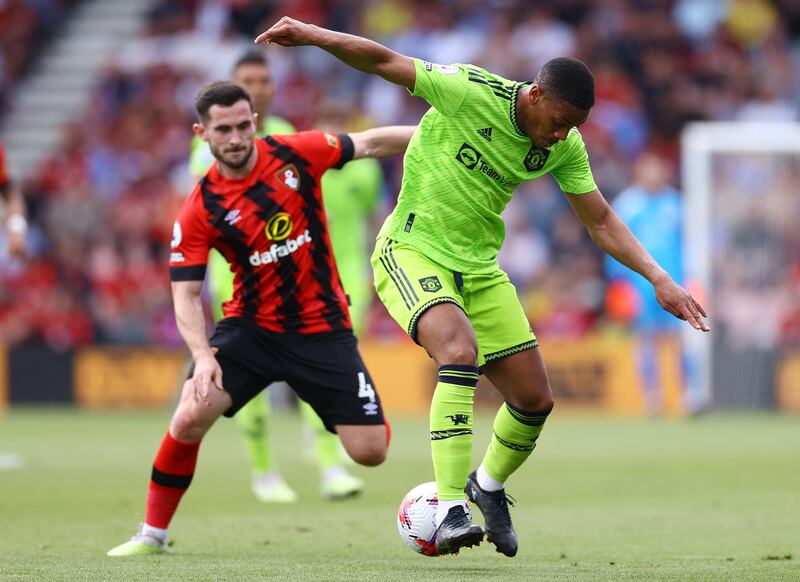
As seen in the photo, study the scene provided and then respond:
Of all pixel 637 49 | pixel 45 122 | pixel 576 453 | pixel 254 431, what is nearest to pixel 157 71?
pixel 45 122

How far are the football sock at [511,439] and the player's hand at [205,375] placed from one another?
1.33 metres

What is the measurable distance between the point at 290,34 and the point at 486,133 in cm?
105

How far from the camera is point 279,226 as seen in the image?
23.3 ft

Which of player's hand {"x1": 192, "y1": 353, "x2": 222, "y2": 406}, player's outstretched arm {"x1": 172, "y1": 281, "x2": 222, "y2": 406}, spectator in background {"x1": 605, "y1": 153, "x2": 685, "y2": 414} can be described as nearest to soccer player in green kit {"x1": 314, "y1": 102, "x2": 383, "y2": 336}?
player's outstretched arm {"x1": 172, "y1": 281, "x2": 222, "y2": 406}

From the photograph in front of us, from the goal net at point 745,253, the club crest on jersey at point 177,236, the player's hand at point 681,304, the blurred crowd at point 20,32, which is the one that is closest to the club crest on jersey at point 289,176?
the club crest on jersey at point 177,236

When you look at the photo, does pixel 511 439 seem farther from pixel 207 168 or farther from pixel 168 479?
pixel 207 168

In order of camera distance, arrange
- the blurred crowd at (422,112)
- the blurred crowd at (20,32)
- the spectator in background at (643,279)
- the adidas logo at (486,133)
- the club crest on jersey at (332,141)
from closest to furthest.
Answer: the adidas logo at (486,133), the club crest on jersey at (332,141), the spectator in background at (643,279), the blurred crowd at (422,112), the blurred crowd at (20,32)

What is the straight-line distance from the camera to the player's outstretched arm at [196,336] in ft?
21.5

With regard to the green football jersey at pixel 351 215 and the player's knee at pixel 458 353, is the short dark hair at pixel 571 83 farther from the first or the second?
the green football jersey at pixel 351 215

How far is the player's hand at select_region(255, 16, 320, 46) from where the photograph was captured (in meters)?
5.94

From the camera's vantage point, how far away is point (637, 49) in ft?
67.2

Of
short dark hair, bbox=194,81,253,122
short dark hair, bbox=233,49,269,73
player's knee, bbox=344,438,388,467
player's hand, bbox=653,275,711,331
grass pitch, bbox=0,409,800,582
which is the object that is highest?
short dark hair, bbox=233,49,269,73

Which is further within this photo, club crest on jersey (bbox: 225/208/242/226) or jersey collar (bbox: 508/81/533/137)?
club crest on jersey (bbox: 225/208/242/226)

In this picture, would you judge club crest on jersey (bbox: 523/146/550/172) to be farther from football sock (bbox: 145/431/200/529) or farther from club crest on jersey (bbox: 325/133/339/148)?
football sock (bbox: 145/431/200/529)
